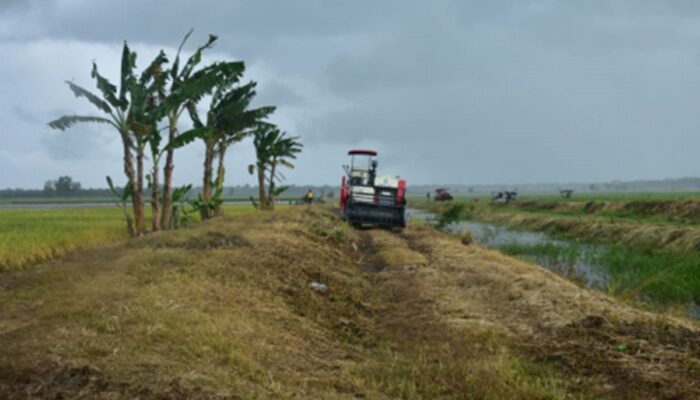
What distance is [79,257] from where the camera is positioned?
11.8m

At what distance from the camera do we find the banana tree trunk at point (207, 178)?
22.7 metres

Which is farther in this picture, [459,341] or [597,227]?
[597,227]

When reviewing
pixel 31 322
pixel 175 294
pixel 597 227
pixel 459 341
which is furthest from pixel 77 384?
pixel 597 227

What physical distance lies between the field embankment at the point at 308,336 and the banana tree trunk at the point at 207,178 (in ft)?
38.5

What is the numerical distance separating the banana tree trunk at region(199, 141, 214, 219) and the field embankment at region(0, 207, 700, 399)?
11.7 meters

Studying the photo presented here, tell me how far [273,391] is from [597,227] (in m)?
22.8

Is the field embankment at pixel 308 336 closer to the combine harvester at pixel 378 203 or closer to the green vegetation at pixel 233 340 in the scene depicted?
the green vegetation at pixel 233 340

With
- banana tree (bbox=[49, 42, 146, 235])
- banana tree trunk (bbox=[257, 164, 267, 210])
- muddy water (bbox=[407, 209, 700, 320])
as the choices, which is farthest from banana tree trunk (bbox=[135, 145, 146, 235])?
banana tree trunk (bbox=[257, 164, 267, 210])

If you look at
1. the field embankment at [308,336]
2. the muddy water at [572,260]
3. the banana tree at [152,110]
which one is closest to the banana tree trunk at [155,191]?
the banana tree at [152,110]

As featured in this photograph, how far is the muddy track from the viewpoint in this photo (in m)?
5.23

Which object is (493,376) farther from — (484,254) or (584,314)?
(484,254)

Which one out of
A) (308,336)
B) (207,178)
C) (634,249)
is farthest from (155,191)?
(634,249)

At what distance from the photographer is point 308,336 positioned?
21.4 feet

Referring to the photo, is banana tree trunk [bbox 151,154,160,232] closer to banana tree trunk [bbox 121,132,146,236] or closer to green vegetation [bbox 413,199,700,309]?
banana tree trunk [bbox 121,132,146,236]
